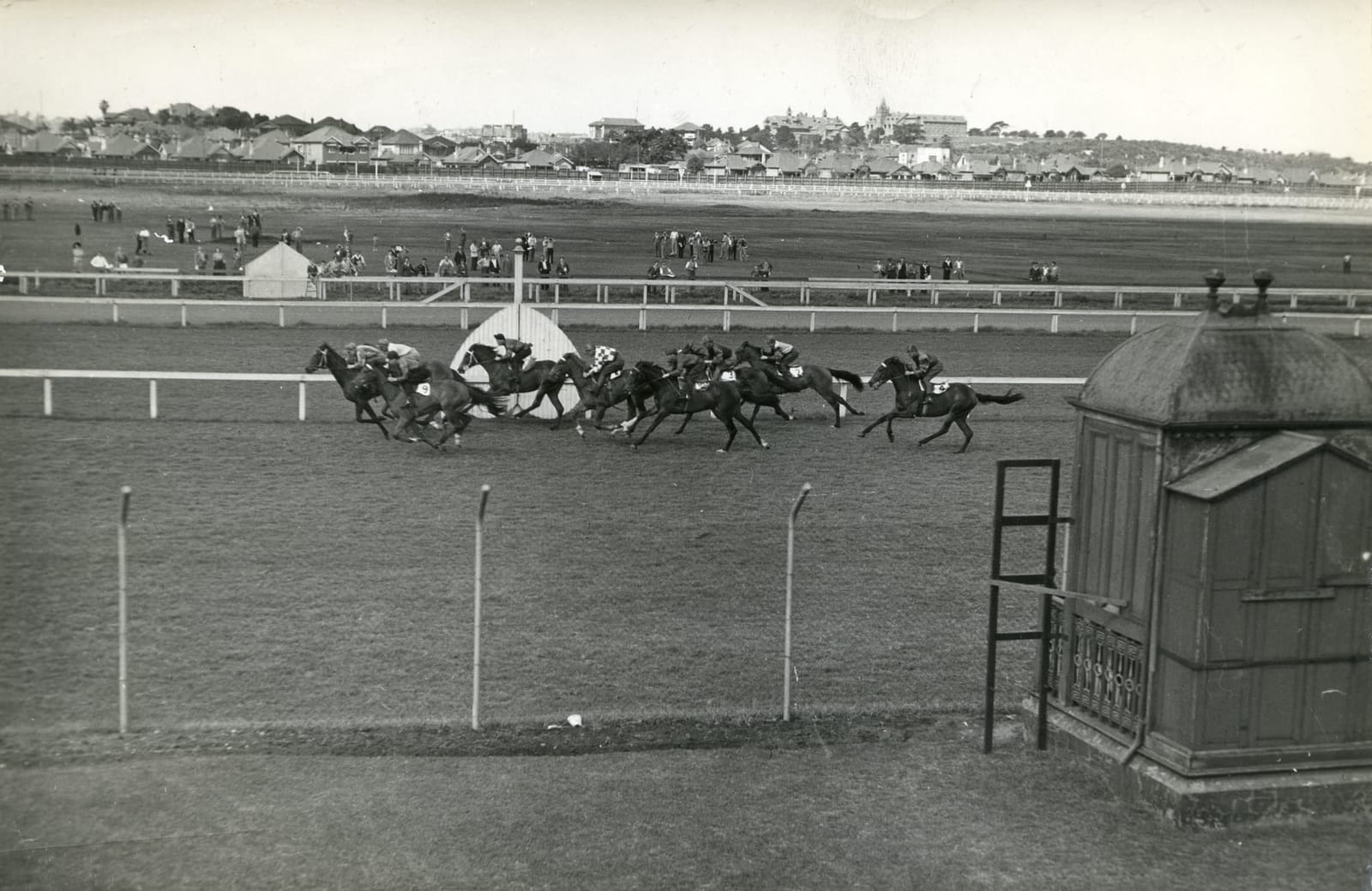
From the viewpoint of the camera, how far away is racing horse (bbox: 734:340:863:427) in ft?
54.1

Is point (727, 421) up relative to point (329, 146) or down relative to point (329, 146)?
down

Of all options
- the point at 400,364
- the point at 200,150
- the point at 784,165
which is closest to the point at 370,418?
the point at 400,364

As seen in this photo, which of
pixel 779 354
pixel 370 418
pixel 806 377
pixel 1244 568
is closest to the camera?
pixel 1244 568

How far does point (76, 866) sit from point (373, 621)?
344 cm

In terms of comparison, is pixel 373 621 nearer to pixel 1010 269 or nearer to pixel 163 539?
pixel 163 539

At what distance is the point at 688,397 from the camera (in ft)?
51.0

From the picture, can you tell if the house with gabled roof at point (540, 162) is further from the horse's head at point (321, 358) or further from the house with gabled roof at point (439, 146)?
the horse's head at point (321, 358)

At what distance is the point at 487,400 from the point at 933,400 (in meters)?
5.42

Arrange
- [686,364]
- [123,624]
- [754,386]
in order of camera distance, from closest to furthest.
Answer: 1. [123,624]
2. [686,364]
3. [754,386]

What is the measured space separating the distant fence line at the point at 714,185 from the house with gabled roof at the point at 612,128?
5.74ft

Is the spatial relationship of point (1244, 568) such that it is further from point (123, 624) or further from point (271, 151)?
point (271, 151)

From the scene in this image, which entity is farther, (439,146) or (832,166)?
(832,166)

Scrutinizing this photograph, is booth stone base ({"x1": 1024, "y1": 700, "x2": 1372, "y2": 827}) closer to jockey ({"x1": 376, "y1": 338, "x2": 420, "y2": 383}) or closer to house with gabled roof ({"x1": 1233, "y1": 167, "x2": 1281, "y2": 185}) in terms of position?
jockey ({"x1": 376, "y1": 338, "x2": 420, "y2": 383})

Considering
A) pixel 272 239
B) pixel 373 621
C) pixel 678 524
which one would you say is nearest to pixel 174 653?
pixel 373 621
